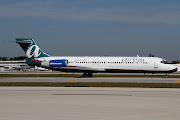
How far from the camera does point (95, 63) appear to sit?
43.2 m

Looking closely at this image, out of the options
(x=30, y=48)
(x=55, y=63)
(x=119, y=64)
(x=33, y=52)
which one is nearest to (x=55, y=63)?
(x=55, y=63)

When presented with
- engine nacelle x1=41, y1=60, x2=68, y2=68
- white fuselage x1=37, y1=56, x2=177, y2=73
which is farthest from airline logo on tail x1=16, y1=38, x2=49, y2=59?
white fuselage x1=37, y1=56, x2=177, y2=73

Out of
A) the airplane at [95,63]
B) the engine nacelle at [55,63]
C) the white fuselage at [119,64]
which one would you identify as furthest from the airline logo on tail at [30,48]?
the white fuselage at [119,64]

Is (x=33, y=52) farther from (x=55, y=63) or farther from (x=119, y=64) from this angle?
(x=119, y=64)

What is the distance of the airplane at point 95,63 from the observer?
41594 millimetres

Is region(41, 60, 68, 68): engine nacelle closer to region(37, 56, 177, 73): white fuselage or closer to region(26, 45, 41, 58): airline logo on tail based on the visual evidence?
region(37, 56, 177, 73): white fuselage

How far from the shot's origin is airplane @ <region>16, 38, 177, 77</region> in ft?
136
